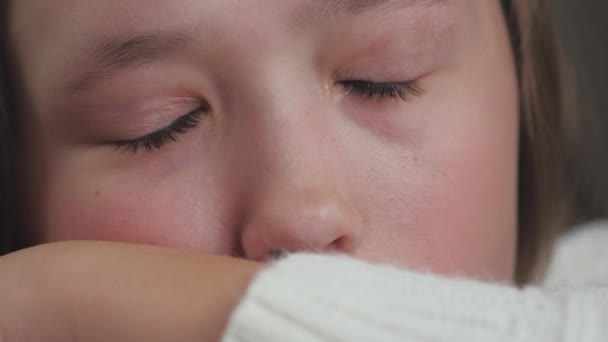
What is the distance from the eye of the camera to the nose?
0.64m

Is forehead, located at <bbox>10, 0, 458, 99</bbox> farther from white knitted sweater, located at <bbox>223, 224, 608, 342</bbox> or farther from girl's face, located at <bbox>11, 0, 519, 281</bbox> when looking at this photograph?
white knitted sweater, located at <bbox>223, 224, 608, 342</bbox>

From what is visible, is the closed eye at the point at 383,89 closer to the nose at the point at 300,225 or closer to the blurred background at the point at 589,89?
the nose at the point at 300,225

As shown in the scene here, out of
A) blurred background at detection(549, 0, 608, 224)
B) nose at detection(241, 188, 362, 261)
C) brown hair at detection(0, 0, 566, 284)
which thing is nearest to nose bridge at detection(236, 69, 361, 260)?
nose at detection(241, 188, 362, 261)

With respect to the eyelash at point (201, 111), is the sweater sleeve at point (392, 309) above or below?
below

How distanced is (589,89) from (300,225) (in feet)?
3.29

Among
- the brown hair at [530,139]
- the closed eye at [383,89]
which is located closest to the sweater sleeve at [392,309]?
the closed eye at [383,89]

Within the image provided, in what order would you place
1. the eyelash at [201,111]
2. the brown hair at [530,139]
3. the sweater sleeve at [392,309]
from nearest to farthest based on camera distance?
1. the sweater sleeve at [392,309]
2. the eyelash at [201,111]
3. the brown hair at [530,139]

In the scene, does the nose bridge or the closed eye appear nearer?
the nose bridge

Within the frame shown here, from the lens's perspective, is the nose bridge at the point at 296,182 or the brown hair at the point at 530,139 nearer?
the nose bridge at the point at 296,182

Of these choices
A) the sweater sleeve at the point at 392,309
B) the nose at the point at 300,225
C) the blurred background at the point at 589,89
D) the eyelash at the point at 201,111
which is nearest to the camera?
the sweater sleeve at the point at 392,309

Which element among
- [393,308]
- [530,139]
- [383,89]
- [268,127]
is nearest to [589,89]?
[530,139]

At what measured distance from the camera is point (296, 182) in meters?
0.66

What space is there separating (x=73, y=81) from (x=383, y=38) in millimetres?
324

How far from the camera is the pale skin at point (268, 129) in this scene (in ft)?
2.24
